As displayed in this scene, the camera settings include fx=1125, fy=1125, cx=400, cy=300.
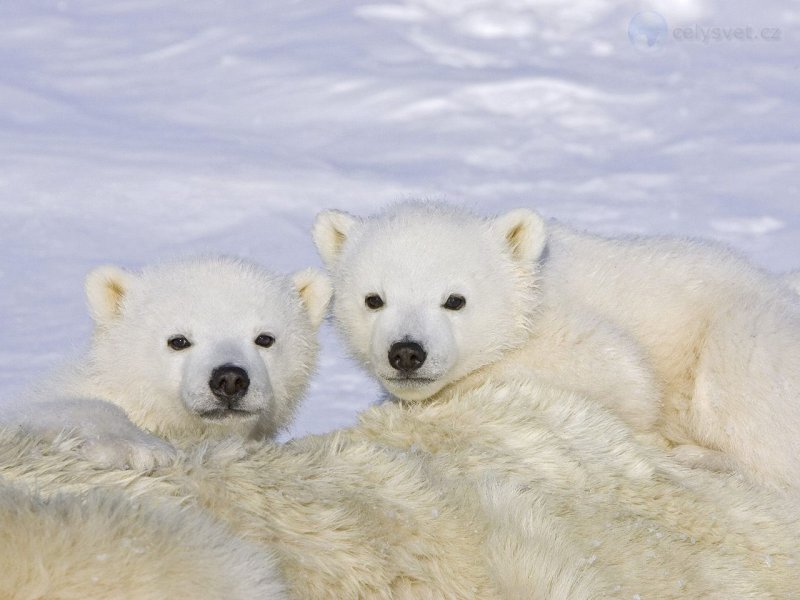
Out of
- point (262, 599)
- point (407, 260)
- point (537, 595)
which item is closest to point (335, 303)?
point (407, 260)

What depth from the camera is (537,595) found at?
8.76 ft

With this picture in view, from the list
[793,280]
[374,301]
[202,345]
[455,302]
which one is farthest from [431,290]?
[793,280]

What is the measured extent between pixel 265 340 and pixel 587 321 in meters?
1.44

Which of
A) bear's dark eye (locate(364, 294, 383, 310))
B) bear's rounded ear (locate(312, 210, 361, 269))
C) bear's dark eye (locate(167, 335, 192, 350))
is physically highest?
bear's rounded ear (locate(312, 210, 361, 269))

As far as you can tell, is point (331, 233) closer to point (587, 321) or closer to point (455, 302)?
point (455, 302)

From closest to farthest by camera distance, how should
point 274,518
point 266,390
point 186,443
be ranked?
point 274,518, point 186,443, point 266,390

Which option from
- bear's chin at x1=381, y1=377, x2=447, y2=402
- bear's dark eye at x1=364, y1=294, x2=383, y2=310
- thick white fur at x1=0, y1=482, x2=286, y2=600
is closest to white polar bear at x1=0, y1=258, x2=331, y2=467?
bear's dark eye at x1=364, y1=294, x2=383, y2=310

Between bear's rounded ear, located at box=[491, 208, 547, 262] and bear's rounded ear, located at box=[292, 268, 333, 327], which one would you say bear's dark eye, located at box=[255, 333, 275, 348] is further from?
bear's rounded ear, located at box=[491, 208, 547, 262]

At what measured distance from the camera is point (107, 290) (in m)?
5.14

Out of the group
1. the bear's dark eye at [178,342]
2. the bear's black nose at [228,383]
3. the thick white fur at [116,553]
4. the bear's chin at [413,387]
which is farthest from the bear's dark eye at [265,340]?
the thick white fur at [116,553]

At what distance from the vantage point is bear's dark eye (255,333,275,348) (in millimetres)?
4988

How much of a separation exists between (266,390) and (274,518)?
2329mm

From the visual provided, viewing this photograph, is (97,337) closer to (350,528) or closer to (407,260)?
(407,260)

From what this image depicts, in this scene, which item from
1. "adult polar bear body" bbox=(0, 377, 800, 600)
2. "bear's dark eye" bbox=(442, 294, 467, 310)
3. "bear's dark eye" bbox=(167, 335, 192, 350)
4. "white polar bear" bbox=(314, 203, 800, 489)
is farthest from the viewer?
"bear's dark eye" bbox=(442, 294, 467, 310)
